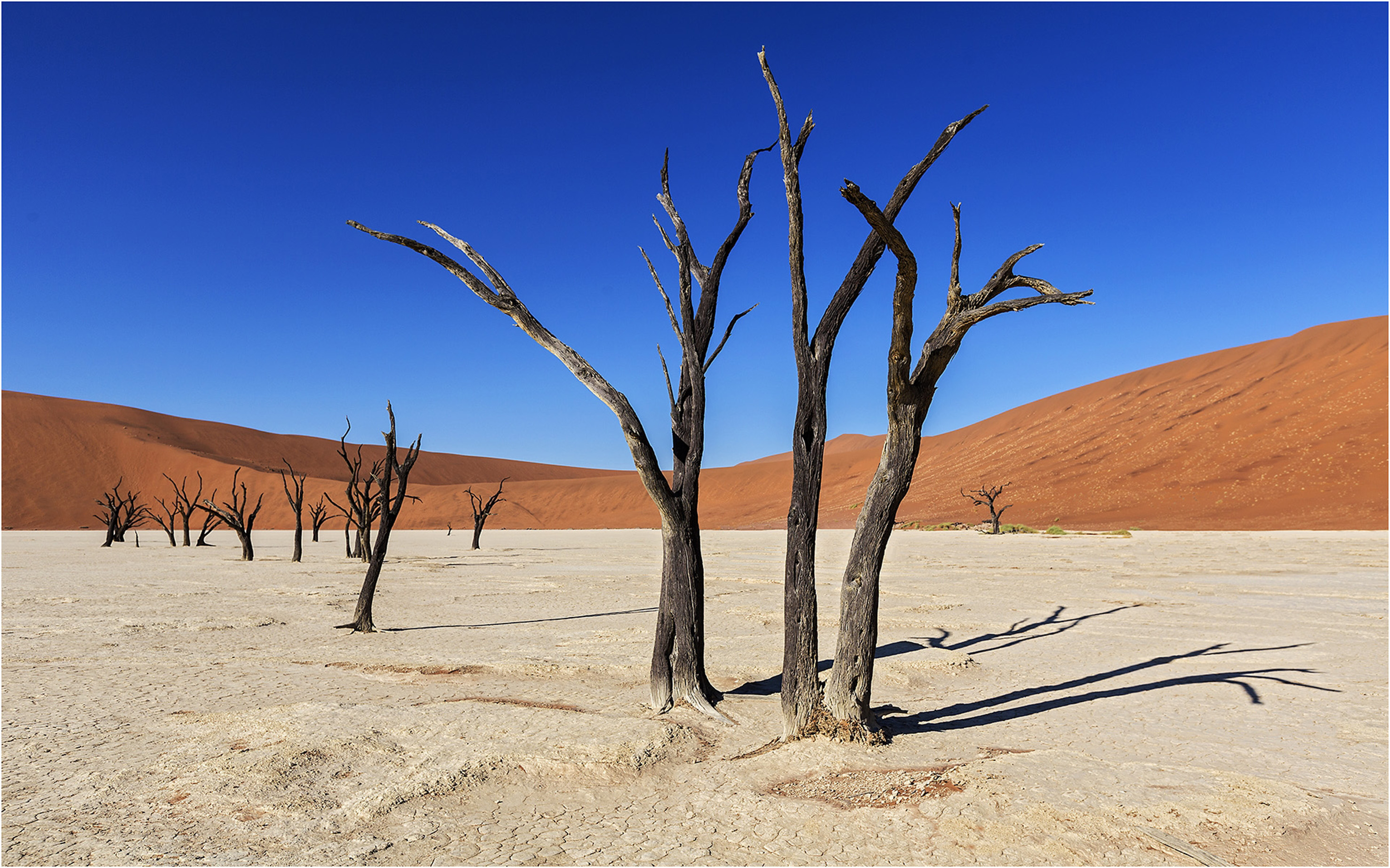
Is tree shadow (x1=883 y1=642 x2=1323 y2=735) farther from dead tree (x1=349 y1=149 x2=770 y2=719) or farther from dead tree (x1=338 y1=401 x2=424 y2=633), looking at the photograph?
dead tree (x1=338 y1=401 x2=424 y2=633)

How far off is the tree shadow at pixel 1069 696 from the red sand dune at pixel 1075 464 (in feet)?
118

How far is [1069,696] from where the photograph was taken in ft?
22.7

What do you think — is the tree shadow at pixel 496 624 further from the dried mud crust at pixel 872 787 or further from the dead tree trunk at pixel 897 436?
the dried mud crust at pixel 872 787

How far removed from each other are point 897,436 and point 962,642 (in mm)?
5605

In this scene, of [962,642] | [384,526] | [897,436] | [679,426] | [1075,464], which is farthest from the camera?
[1075,464]

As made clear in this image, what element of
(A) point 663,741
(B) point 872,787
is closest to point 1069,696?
(B) point 872,787

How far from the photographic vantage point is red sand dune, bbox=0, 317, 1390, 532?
42.5m

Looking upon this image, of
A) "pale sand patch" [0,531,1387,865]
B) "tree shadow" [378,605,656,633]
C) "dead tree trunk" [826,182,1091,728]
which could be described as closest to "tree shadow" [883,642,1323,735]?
"pale sand patch" [0,531,1387,865]

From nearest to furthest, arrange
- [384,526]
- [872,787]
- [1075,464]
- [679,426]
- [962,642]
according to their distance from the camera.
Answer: [872,787] → [679,426] → [962,642] → [384,526] → [1075,464]

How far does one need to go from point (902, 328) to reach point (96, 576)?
20691 millimetres

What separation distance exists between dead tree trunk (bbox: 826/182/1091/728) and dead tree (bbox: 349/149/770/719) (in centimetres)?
126

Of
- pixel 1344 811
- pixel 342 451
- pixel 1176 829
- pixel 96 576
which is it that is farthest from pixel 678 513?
pixel 96 576

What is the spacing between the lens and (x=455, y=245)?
19.3 ft

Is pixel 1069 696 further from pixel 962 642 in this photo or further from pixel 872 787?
pixel 872 787
